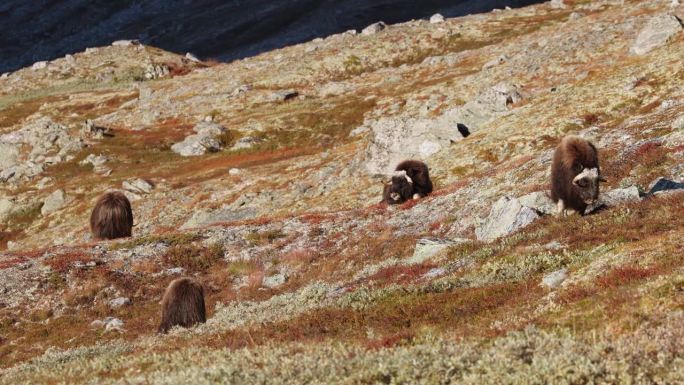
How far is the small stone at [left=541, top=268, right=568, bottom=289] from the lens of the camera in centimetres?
1342

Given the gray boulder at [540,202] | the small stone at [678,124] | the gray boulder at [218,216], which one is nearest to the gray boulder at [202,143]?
the gray boulder at [218,216]

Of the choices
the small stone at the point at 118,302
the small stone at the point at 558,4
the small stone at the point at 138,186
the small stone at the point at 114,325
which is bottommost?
the small stone at the point at 138,186

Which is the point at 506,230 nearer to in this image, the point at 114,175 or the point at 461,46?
the point at 114,175

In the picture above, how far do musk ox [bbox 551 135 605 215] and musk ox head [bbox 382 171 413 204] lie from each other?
51.0ft

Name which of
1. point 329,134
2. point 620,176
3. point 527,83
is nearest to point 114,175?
point 329,134

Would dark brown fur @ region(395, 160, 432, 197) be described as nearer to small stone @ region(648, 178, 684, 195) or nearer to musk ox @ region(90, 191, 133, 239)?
small stone @ region(648, 178, 684, 195)

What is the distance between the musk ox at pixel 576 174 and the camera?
1917 cm

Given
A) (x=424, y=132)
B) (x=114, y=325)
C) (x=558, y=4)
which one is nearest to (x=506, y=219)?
(x=114, y=325)

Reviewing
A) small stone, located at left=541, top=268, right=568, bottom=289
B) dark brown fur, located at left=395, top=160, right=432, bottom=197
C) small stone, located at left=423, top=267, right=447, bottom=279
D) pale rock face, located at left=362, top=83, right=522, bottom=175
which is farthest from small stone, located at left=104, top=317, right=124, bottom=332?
pale rock face, located at left=362, top=83, right=522, bottom=175

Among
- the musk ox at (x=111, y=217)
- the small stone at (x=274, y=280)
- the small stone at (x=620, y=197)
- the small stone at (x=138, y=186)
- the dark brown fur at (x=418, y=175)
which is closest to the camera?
the small stone at (x=620, y=197)

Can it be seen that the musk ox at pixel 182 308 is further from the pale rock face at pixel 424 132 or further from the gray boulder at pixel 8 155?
the gray boulder at pixel 8 155

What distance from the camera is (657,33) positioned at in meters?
63.1

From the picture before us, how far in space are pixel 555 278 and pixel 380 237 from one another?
1592 centimetres

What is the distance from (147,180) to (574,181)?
195 ft
